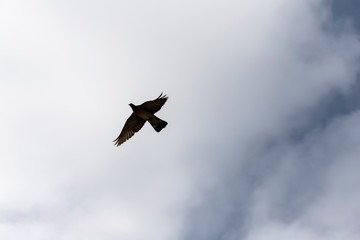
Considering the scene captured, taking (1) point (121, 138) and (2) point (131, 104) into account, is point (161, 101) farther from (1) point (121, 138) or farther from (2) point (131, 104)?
(1) point (121, 138)

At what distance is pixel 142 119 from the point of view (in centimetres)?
3066

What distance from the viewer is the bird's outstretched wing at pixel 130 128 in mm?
30798

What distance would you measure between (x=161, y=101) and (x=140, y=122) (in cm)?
281

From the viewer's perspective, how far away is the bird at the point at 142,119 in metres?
29.2

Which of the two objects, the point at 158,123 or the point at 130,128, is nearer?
the point at 158,123

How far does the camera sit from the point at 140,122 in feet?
102

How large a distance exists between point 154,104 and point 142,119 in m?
1.94

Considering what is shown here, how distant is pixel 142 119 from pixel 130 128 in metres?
1.16

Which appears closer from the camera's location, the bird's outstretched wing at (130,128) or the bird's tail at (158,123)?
the bird's tail at (158,123)

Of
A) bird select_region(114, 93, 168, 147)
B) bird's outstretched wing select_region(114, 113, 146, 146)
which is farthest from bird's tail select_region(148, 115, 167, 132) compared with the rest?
bird's outstretched wing select_region(114, 113, 146, 146)

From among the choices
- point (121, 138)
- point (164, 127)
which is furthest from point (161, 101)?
point (121, 138)

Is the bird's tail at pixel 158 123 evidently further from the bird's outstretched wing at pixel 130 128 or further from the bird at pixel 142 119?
the bird's outstretched wing at pixel 130 128

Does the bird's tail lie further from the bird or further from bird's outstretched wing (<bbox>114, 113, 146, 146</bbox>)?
bird's outstretched wing (<bbox>114, 113, 146, 146</bbox>)

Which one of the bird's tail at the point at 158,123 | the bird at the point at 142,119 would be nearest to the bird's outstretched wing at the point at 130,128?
the bird at the point at 142,119
